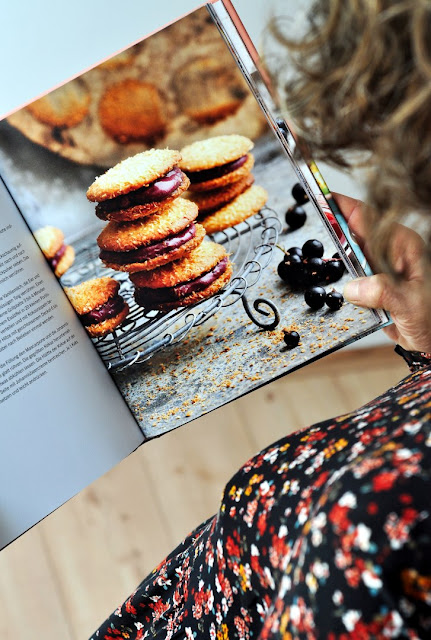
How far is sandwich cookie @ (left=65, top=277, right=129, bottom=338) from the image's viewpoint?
642mm

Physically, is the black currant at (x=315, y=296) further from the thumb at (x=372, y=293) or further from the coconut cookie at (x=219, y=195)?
the coconut cookie at (x=219, y=195)

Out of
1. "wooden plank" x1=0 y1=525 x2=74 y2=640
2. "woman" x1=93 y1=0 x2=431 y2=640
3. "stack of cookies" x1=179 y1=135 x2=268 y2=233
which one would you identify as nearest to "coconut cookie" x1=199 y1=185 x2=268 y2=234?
"stack of cookies" x1=179 y1=135 x2=268 y2=233

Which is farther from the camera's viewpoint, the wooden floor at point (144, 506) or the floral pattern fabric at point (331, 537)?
the wooden floor at point (144, 506)

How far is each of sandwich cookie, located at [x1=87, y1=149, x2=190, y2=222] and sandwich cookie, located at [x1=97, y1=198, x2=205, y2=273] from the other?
0.03ft

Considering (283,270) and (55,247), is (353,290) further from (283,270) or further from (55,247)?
(55,247)

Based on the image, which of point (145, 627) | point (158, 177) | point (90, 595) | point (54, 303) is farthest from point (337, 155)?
point (90, 595)

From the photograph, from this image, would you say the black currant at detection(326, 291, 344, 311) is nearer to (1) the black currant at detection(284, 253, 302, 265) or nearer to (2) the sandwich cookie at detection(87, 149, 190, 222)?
(1) the black currant at detection(284, 253, 302, 265)

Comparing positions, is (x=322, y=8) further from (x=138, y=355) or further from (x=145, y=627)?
(x=145, y=627)

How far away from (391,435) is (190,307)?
335mm

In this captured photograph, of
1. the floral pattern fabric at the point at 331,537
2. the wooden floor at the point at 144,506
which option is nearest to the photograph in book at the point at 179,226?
the floral pattern fabric at the point at 331,537

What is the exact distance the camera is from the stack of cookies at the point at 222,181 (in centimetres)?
62

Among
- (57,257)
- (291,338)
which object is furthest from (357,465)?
(57,257)

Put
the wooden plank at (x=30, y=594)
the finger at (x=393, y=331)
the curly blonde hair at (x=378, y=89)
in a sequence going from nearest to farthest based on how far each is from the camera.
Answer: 1. the curly blonde hair at (x=378, y=89)
2. the finger at (x=393, y=331)
3. the wooden plank at (x=30, y=594)

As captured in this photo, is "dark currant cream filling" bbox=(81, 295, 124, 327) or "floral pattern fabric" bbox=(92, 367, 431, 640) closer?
"floral pattern fabric" bbox=(92, 367, 431, 640)
